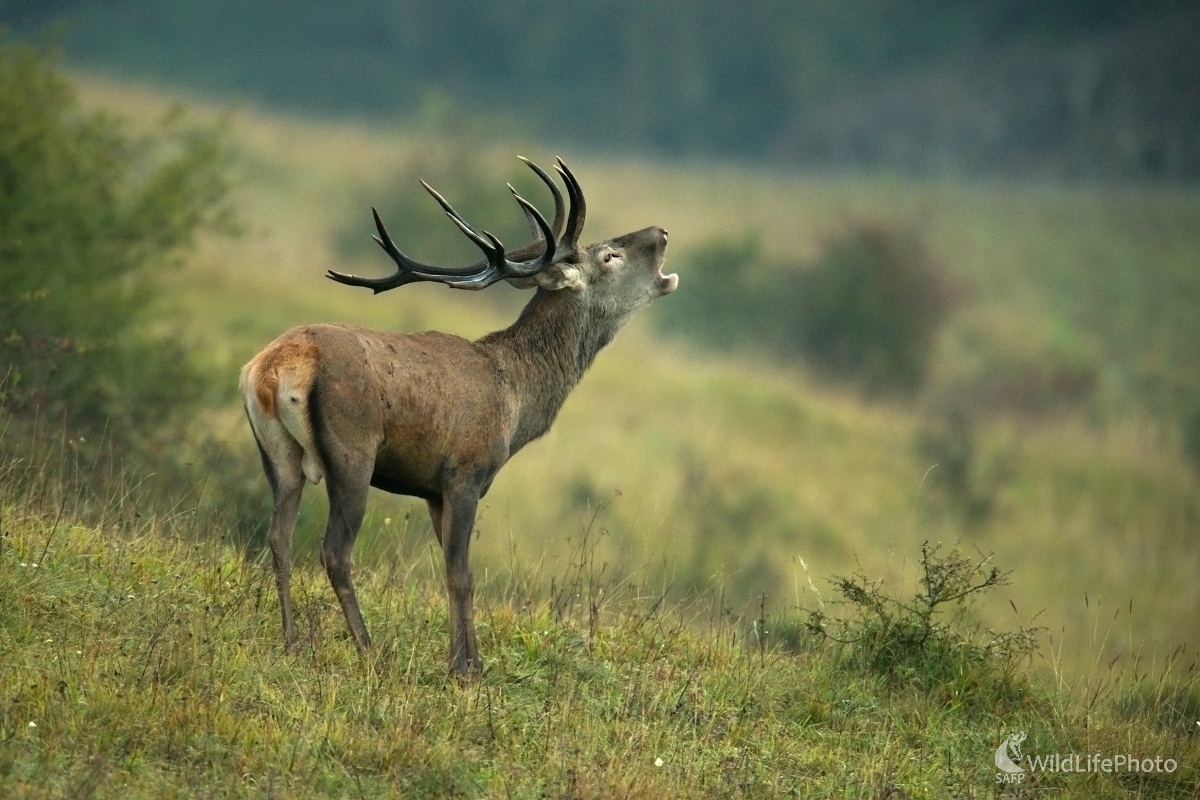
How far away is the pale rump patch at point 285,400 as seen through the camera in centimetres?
781

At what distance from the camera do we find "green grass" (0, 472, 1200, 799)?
6820mm

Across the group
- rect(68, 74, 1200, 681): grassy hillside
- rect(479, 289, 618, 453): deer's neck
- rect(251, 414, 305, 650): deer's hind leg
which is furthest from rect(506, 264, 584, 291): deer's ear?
rect(251, 414, 305, 650): deer's hind leg

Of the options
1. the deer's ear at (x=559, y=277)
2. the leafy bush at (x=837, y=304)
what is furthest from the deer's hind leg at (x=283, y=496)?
the leafy bush at (x=837, y=304)

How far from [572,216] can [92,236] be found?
1026cm

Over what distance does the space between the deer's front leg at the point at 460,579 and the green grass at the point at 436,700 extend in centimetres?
15

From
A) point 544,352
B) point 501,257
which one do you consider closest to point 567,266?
point 544,352

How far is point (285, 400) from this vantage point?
780cm

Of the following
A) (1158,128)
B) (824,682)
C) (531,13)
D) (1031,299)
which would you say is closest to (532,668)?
(824,682)

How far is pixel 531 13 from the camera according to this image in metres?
98.9

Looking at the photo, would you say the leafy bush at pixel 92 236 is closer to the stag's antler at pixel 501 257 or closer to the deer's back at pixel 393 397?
the stag's antler at pixel 501 257

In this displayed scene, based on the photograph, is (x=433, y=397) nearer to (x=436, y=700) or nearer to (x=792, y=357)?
(x=436, y=700)

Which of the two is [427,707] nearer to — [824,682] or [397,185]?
[824,682]

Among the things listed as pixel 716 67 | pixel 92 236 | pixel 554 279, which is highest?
pixel 716 67

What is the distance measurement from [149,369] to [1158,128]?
67.1 m
